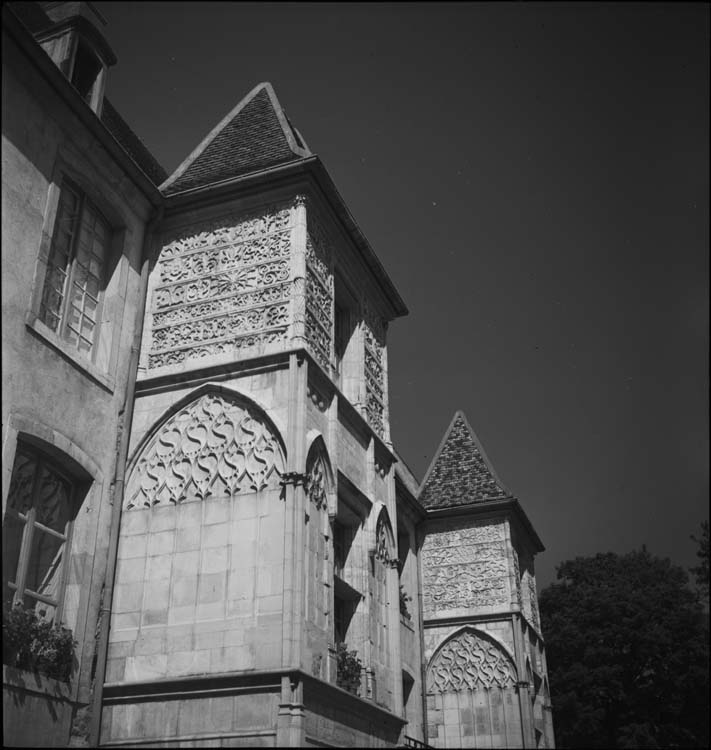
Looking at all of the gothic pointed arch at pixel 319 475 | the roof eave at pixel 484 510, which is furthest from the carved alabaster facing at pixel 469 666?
the gothic pointed arch at pixel 319 475

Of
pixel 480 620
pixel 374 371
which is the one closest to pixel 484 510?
pixel 480 620

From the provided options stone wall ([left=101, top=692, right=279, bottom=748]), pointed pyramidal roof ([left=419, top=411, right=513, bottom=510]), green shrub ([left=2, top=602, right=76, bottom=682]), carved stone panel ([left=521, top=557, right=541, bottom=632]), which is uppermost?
pointed pyramidal roof ([left=419, top=411, right=513, bottom=510])

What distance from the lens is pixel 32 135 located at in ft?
36.5

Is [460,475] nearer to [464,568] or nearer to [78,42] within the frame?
[464,568]

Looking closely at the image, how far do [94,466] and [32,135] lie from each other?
422 centimetres

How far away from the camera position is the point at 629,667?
31.2 metres

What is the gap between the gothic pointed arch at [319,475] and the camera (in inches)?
460

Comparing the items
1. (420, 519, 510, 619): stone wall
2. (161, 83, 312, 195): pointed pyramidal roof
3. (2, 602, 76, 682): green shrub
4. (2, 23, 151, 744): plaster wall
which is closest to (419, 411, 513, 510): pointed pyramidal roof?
(420, 519, 510, 619): stone wall

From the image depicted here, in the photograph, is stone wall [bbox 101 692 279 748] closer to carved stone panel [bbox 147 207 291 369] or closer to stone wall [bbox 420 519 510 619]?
carved stone panel [bbox 147 207 291 369]

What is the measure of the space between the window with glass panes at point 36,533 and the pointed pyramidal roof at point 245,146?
5295 millimetres

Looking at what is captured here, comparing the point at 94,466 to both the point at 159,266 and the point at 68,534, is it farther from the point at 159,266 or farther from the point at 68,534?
the point at 159,266

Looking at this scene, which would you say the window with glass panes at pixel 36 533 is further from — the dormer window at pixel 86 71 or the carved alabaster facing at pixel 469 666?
the carved alabaster facing at pixel 469 666

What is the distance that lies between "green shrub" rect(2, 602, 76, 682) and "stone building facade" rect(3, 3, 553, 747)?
109 mm

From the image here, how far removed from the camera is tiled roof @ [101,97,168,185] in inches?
615
